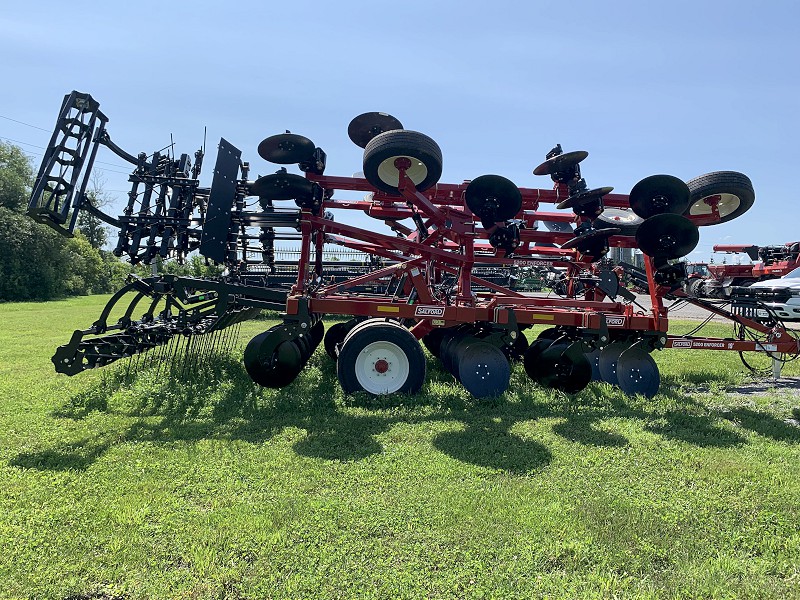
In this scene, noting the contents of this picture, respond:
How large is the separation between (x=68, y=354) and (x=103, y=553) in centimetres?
361

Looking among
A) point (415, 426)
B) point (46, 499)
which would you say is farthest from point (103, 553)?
point (415, 426)

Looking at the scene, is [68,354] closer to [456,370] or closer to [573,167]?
[456,370]

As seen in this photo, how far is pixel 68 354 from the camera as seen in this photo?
18.6ft

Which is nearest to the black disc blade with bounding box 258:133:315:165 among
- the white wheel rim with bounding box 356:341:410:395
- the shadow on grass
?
the white wheel rim with bounding box 356:341:410:395

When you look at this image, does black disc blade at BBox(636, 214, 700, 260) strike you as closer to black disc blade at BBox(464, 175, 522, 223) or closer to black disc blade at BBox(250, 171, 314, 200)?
black disc blade at BBox(464, 175, 522, 223)

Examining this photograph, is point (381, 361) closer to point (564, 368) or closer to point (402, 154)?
point (564, 368)

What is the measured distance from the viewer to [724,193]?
22.6 feet

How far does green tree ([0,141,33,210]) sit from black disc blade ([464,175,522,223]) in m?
38.4

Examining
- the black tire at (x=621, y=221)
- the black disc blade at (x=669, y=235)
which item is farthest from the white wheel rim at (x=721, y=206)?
the black disc blade at (x=669, y=235)

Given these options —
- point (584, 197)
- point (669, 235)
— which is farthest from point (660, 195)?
point (584, 197)

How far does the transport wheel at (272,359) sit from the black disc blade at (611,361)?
4.03 meters

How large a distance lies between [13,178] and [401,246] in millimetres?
40464

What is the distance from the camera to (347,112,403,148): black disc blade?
7633mm

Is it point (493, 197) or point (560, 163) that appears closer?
point (493, 197)
